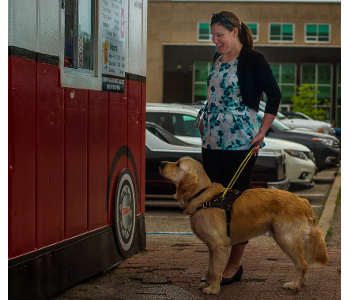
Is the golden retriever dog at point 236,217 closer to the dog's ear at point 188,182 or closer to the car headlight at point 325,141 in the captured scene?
the dog's ear at point 188,182

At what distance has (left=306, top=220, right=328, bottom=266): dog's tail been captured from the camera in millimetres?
5863

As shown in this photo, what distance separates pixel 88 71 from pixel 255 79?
1.26m

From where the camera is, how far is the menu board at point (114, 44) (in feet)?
20.6

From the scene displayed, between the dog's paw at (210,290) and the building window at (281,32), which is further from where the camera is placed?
the building window at (281,32)

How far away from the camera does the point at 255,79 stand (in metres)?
5.96

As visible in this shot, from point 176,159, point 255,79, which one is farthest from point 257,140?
point 176,159

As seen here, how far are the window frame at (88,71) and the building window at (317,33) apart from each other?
238 ft

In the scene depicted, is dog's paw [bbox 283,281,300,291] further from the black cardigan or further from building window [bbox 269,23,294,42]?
building window [bbox 269,23,294,42]

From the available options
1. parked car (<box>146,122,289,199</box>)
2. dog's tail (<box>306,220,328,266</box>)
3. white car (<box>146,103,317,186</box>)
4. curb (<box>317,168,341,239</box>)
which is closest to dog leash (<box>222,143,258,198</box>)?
dog's tail (<box>306,220,328,266</box>)

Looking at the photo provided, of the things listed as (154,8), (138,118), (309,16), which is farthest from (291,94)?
(138,118)

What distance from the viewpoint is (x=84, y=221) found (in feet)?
19.4

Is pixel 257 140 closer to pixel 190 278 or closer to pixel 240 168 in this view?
pixel 240 168

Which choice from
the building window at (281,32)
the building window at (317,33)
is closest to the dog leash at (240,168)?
the building window at (281,32)
